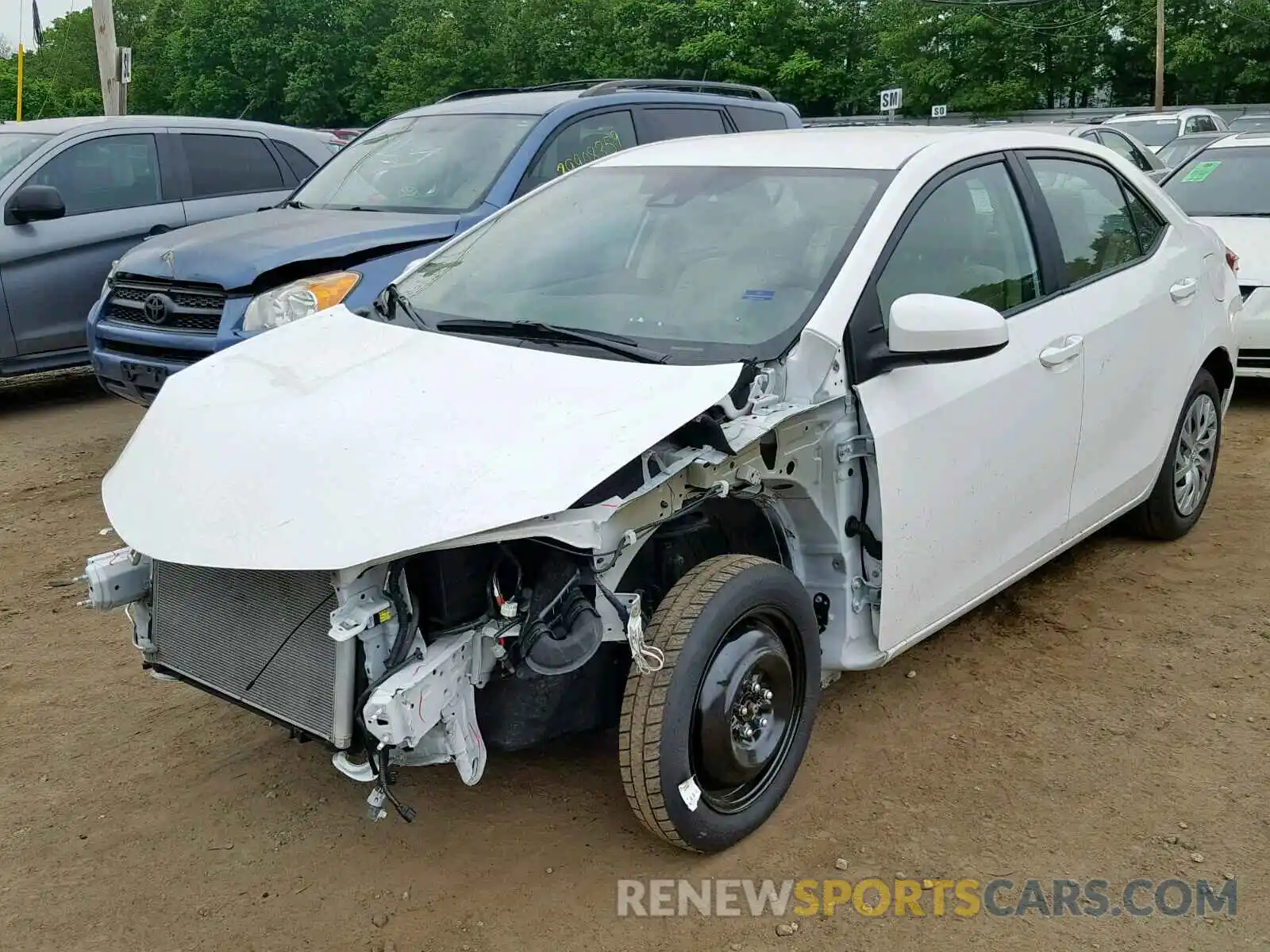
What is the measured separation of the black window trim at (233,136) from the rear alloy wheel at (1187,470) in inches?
256

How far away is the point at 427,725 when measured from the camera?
8.70 feet

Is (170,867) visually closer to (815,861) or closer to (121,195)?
(815,861)

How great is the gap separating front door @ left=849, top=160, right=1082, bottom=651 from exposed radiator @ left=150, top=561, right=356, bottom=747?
1492mm

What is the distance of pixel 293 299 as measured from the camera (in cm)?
591

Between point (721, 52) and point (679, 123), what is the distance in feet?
133

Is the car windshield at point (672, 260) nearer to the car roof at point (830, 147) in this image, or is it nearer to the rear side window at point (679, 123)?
the car roof at point (830, 147)

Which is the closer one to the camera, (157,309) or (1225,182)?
(157,309)

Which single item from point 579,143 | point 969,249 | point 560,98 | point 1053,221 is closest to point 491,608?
point 969,249

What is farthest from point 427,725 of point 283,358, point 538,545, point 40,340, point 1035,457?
point 40,340

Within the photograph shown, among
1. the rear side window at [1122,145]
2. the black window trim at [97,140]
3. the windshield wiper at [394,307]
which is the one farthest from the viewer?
the rear side window at [1122,145]

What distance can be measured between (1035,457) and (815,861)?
1.52 metres

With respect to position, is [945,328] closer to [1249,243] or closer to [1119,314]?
[1119,314]

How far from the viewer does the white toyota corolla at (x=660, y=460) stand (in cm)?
272

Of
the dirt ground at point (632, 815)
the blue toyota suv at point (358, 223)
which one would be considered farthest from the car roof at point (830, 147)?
the blue toyota suv at point (358, 223)
